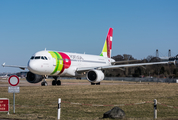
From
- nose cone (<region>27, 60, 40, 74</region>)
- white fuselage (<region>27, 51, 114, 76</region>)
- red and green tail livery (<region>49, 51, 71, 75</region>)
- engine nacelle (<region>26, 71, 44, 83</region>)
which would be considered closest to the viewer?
nose cone (<region>27, 60, 40, 74</region>)

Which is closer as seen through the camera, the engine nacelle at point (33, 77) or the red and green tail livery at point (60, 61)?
the red and green tail livery at point (60, 61)

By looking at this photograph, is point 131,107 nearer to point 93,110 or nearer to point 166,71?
point 93,110

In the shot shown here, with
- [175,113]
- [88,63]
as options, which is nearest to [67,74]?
[88,63]

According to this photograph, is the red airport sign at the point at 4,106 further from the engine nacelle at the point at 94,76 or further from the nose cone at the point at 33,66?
the engine nacelle at the point at 94,76

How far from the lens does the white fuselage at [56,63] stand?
105 ft

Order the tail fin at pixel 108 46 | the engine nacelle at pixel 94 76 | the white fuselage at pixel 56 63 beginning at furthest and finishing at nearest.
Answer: the tail fin at pixel 108 46, the engine nacelle at pixel 94 76, the white fuselage at pixel 56 63

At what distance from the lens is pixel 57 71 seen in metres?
35.0

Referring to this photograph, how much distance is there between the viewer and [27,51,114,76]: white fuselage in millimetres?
31938

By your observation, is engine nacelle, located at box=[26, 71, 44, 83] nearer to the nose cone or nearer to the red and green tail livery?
the red and green tail livery

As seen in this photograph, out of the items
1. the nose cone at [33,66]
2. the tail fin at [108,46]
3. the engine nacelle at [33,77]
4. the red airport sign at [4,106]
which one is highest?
the tail fin at [108,46]

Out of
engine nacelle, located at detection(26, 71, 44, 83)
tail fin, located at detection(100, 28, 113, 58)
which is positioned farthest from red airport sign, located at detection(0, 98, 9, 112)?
tail fin, located at detection(100, 28, 113, 58)

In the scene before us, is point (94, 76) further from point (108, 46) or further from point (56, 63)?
point (108, 46)

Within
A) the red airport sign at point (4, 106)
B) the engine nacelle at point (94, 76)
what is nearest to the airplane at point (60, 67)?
the engine nacelle at point (94, 76)

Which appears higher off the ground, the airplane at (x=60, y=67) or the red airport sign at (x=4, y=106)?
the airplane at (x=60, y=67)
